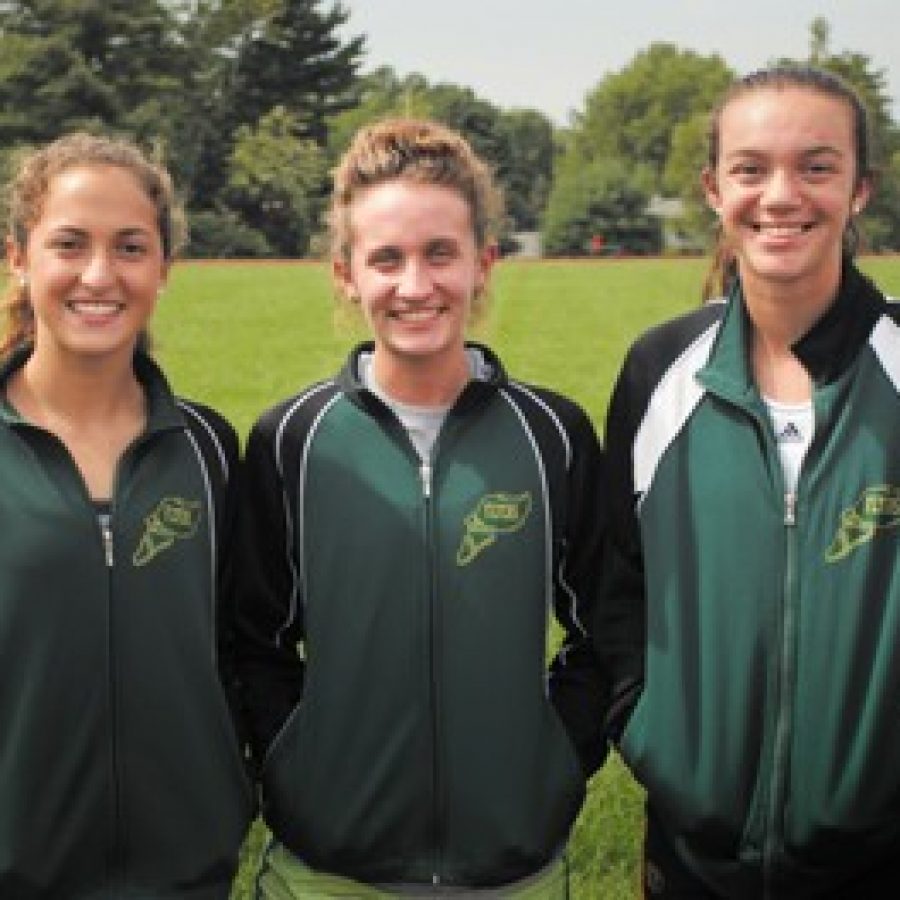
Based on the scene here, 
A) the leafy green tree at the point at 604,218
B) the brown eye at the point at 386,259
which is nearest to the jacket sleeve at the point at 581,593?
the brown eye at the point at 386,259

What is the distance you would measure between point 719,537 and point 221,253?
44731mm

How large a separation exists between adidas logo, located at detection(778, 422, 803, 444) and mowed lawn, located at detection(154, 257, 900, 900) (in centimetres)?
74

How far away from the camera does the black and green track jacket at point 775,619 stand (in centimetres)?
255

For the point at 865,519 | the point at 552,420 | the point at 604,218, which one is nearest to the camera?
the point at 865,519

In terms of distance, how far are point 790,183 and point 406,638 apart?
1.11m

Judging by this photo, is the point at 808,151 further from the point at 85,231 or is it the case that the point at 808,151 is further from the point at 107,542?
the point at 107,542

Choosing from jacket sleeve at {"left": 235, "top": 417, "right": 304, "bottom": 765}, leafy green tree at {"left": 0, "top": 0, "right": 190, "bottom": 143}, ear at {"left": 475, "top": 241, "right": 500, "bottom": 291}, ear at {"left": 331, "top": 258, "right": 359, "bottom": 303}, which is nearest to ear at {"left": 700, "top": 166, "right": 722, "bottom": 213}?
ear at {"left": 475, "top": 241, "right": 500, "bottom": 291}

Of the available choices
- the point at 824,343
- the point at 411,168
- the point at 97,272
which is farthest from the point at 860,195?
the point at 97,272

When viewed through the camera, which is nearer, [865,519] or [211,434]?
[865,519]

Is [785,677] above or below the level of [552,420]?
below

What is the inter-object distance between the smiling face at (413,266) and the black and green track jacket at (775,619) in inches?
18.7

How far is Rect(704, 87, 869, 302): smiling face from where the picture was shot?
8.63 feet

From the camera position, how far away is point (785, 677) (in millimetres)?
2578

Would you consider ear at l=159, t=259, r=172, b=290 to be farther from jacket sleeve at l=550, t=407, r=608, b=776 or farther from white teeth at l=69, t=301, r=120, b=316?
jacket sleeve at l=550, t=407, r=608, b=776
